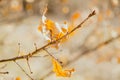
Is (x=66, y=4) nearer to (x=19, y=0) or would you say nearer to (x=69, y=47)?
(x=19, y=0)

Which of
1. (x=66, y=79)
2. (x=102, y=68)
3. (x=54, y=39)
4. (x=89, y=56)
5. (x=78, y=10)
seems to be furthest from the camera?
(x=78, y=10)

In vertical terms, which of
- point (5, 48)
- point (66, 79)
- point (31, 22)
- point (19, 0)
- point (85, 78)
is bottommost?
point (66, 79)

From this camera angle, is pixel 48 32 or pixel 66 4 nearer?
pixel 48 32

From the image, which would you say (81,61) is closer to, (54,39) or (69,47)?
(69,47)

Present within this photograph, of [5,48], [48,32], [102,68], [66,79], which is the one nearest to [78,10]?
[102,68]

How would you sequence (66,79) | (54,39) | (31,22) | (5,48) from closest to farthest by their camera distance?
(54,39)
(66,79)
(5,48)
(31,22)

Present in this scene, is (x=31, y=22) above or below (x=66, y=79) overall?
above
